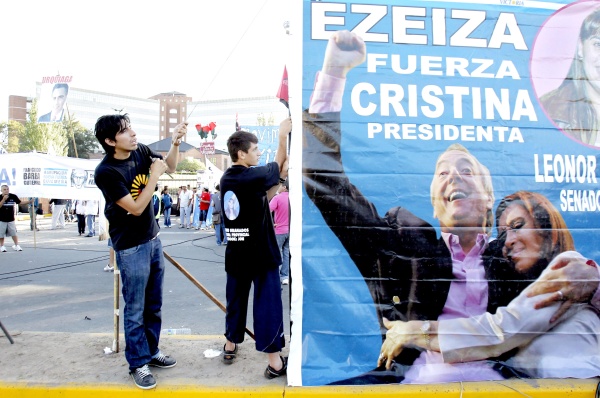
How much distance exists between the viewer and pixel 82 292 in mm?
6973

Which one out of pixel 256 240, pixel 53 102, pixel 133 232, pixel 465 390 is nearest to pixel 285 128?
pixel 256 240

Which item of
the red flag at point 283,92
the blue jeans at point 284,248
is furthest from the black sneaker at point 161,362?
the blue jeans at point 284,248

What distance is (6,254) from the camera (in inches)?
438

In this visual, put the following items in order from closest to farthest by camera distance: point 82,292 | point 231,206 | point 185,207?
1. point 231,206
2. point 82,292
3. point 185,207

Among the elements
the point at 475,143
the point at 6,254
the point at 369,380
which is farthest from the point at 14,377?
the point at 6,254

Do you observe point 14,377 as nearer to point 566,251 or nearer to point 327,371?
point 327,371

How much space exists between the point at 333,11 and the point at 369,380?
2509 millimetres

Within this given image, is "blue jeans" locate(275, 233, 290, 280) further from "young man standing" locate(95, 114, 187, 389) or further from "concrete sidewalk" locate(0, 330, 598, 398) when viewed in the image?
"young man standing" locate(95, 114, 187, 389)

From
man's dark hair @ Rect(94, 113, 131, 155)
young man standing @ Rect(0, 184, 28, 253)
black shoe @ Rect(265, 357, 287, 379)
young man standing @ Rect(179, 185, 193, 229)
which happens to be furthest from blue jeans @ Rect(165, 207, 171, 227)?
black shoe @ Rect(265, 357, 287, 379)

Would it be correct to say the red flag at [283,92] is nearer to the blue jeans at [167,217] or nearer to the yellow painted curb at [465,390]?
the yellow painted curb at [465,390]

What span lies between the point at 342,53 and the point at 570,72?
1.67m

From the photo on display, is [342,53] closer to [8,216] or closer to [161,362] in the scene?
[161,362]

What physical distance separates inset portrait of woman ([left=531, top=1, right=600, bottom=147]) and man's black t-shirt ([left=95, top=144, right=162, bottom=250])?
2.92 meters

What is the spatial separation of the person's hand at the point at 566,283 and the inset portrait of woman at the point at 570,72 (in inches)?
34.3
